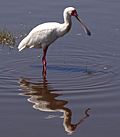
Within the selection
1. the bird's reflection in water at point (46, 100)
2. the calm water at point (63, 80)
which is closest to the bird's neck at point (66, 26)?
the calm water at point (63, 80)

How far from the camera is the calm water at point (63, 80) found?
9055mm

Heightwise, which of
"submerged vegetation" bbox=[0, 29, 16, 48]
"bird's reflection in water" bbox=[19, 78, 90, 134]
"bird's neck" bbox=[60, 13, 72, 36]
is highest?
"bird's neck" bbox=[60, 13, 72, 36]

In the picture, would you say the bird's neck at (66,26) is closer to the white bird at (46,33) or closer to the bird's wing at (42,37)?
the white bird at (46,33)

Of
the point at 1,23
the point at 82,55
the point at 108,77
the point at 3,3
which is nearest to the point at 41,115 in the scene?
the point at 108,77

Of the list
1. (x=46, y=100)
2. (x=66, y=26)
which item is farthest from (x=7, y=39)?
(x=46, y=100)

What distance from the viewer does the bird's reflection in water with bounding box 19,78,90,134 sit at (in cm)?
926

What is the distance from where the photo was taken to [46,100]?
1038cm

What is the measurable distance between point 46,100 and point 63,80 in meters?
0.97

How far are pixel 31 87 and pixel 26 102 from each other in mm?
1002

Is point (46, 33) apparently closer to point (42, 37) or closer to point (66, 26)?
point (42, 37)

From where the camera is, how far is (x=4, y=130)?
8.81m

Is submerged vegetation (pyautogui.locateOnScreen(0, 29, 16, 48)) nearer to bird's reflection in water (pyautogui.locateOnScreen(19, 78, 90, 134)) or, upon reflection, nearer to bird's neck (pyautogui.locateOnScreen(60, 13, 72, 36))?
bird's neck (pyautogui.locateOnScreen(60, 13, 72, 36))

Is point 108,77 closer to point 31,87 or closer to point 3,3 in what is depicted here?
point 31,87

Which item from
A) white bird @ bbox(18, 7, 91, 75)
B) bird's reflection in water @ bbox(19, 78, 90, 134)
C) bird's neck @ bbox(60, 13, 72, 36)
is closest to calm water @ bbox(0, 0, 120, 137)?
bird's reflection in water @ bbox(19, 78, 90, 134)
